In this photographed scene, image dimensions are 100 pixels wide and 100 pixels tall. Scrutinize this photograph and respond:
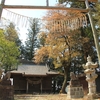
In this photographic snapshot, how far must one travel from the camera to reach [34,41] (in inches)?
1436

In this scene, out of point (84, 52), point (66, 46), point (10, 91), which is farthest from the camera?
point (84, 52)

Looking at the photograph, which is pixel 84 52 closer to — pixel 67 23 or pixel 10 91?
pixel 10 91

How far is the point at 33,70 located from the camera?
72.4 ft

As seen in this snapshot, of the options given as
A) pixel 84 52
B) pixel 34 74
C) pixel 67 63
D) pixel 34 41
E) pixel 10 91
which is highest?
pixel 34 41

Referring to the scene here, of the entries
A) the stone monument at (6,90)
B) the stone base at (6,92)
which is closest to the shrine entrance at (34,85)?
the stone monument at (6,90)

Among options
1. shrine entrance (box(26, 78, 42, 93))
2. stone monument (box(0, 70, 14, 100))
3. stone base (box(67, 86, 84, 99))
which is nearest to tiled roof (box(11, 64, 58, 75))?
shrine entrance (box(26, 78, 42, 93))

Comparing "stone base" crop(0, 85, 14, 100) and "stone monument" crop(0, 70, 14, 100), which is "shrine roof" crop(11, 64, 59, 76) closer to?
"stone monument" crop(0, 70, 14, 100)

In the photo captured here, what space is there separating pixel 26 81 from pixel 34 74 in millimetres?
1766

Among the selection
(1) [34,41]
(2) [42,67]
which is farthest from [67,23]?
(1) [34,41]

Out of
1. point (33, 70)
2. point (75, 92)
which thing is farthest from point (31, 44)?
point (75, 92)

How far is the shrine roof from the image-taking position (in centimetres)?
2003

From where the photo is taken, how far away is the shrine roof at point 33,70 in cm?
2003

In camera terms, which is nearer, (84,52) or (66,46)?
(66,46)

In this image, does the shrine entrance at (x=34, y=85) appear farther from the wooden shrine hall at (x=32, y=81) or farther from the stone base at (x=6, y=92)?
the stone base at (x=6, y=92)
